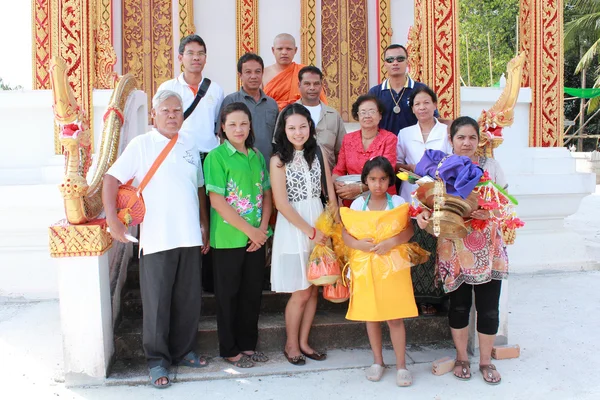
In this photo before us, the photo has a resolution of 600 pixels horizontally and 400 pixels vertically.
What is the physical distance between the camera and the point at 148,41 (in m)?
6.86

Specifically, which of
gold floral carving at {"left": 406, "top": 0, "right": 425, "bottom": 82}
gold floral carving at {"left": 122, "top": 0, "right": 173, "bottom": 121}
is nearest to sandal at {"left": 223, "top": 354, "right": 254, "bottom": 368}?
gold floral carving at {"left": 406, "top": 0, "right": 425, "bottom": 82}

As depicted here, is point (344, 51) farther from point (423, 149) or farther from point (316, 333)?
point (316, 333)

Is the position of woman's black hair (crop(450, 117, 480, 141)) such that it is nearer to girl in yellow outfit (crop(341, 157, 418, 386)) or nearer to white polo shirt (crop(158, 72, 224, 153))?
girl in yellow outfit (crop(341, 157, 418, 386))

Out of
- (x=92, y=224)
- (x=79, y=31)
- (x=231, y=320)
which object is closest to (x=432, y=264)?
(x=231, y=320)

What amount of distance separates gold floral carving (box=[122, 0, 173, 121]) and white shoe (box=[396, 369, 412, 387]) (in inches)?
193

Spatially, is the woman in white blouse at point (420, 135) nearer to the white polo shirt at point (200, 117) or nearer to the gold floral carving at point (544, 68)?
the white polo shirt at point (200, 117)

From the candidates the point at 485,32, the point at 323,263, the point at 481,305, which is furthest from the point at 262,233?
the point at 485,32

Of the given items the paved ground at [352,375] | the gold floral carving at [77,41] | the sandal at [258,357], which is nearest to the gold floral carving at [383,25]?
the gold floral carving at [77,41]

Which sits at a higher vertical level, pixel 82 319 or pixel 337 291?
pixel 337 291

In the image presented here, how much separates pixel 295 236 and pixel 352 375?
897 millimetres

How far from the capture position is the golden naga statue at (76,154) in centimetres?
322

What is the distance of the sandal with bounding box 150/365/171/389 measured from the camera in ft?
10.6

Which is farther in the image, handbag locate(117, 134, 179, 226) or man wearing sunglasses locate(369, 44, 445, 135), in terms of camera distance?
man wearing sunglasses locate(369, 44, 445, 135)

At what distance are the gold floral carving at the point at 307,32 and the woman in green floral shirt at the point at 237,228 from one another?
3882 millimetres
